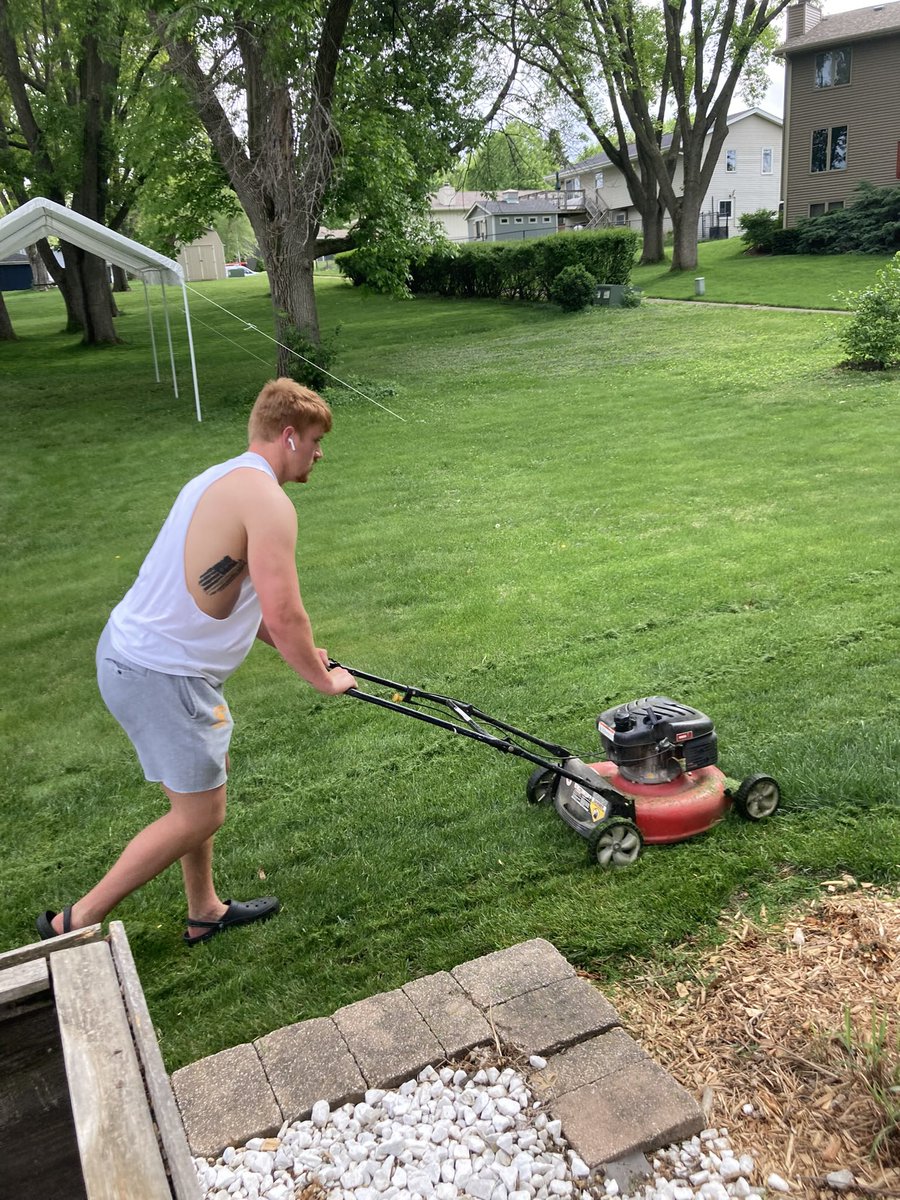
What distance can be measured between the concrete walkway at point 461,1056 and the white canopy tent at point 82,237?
11.5 metres

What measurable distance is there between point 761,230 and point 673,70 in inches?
275

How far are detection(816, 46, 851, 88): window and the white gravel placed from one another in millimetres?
38312

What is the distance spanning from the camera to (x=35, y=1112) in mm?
2246

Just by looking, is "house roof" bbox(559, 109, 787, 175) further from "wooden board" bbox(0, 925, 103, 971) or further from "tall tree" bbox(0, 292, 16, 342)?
"wooden board" bbox(0, 925, 103, 971)

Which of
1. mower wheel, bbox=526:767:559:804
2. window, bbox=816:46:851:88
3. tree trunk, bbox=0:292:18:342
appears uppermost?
window, bbox=816:46:851:88

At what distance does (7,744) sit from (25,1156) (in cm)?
325

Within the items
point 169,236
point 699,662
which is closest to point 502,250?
point 169,236

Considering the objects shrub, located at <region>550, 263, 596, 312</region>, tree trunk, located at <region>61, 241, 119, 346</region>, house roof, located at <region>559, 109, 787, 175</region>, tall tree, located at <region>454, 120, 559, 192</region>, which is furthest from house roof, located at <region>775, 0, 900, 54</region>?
tree trunk, located at <region>61, 241, 119, 346</region>

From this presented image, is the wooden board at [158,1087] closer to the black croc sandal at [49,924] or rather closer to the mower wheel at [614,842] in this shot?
the black croc sandal at [49,924]

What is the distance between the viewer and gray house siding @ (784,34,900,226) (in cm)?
3189

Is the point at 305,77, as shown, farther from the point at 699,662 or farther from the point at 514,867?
the point at 514,867

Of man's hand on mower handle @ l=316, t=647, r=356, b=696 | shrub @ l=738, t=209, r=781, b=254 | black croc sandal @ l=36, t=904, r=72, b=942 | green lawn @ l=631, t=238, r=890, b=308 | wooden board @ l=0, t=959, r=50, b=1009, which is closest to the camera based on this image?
wooden board @ l=0, t=959, r=50, b=1009

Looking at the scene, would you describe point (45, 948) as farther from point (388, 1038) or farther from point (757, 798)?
point (757, 798)

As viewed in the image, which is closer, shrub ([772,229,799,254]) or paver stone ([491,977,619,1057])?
paver stone ([491,977,619,1057])
